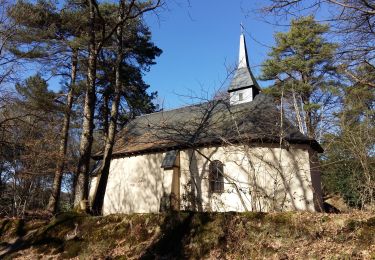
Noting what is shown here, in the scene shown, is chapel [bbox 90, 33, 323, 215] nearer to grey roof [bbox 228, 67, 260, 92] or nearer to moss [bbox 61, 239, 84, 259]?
grey roof [bbox 228, 67, 260, 92]

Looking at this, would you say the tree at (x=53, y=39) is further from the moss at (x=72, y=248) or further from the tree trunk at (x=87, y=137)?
the moss at (x=72, y=248)

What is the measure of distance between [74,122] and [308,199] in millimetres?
16619

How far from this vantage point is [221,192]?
15.3m

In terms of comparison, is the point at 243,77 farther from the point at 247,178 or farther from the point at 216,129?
the point at 247,178

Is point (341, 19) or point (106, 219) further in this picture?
→ point (106, 219)

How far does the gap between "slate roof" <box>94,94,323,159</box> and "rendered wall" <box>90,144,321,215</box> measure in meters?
0.49

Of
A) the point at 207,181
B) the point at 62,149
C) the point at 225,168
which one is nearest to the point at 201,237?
the point at 225,168

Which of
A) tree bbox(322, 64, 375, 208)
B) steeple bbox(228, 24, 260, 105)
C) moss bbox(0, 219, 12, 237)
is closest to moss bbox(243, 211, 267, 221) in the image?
tree bbox(322, 64, 375, 208)

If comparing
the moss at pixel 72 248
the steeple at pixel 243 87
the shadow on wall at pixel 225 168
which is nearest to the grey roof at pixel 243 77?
the steeple at pixel 243 87

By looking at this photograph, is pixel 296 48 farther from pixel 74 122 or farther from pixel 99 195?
pixel 99 195

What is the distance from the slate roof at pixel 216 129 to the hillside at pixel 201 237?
5.60 metres

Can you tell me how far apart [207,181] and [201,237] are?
9.46 meters

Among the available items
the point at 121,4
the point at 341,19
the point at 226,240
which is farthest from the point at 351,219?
the point at 121,4

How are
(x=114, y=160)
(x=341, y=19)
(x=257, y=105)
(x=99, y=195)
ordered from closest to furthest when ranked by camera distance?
(x=341, y=19), (x=99, y=195), (x=257, y=105), (x=114, y=160)
